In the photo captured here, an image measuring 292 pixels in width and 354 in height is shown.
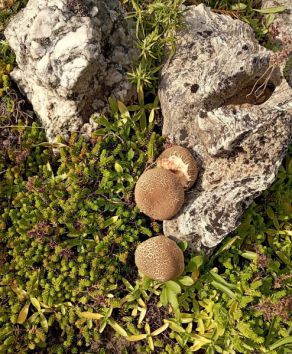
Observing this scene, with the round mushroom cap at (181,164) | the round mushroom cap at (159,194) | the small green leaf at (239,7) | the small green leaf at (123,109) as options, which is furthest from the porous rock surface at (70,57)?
the small green leaf at (239,7)

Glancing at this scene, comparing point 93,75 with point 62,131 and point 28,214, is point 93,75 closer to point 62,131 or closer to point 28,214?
point 62,131

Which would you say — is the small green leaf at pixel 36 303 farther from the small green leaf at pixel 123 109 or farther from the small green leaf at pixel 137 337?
the small green leaf at pixel 123 109

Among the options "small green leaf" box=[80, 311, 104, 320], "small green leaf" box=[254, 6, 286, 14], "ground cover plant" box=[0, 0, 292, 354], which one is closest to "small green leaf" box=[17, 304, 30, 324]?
"ground cover plant" box=[0, 0, 292, 354]

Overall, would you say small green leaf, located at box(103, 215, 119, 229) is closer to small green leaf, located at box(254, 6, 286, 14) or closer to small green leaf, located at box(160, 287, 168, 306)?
small green leaf, located at box(160, 287, 168, 306)

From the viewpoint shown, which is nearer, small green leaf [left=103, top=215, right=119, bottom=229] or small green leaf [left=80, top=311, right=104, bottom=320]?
small green leaf [left=80, top=311, right=104, bottom=320]

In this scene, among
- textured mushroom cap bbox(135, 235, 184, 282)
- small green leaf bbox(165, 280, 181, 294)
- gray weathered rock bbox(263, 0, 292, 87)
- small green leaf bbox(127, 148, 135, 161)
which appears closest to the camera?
textured mushroom cap bbox(135, 235, 184, 282)

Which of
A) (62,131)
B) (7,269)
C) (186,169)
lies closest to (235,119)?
(186,169)
